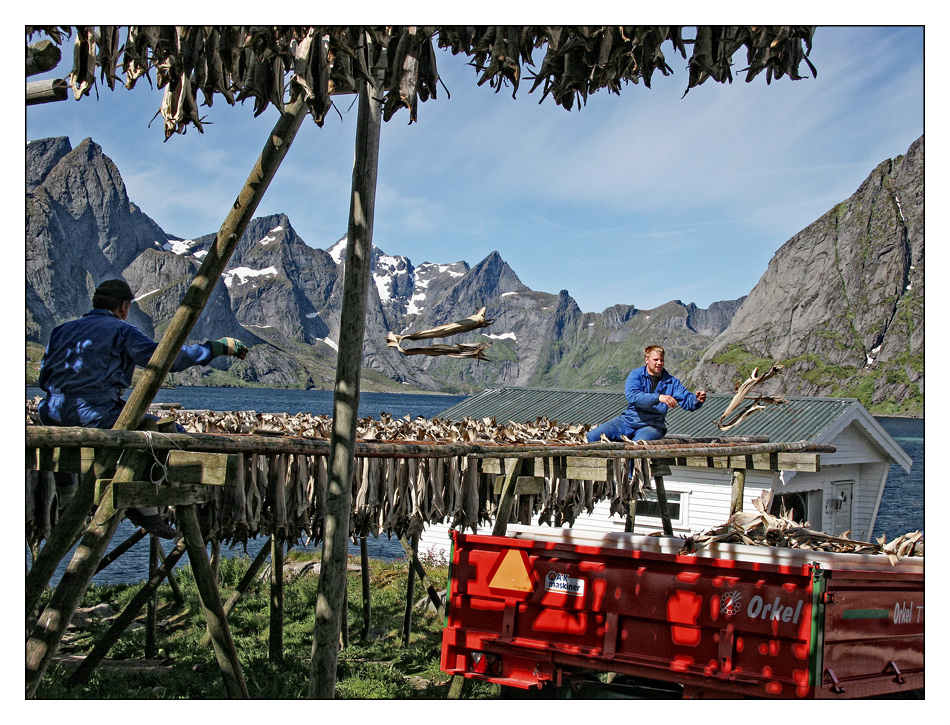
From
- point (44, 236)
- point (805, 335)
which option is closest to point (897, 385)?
point (805, 335)

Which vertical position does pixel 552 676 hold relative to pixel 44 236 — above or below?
below

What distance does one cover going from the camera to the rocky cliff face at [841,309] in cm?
8906

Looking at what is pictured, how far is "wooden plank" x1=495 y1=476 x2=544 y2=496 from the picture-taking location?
7750 millimetres

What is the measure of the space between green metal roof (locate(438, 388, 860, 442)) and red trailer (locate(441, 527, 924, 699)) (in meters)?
8.50

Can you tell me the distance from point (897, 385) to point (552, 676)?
85.1 metres

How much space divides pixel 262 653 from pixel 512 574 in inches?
234

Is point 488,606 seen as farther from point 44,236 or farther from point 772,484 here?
point 44,236

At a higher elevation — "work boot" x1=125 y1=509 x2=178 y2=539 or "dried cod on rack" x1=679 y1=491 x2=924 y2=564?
"work boot" x1=125 y1=509 x2=178 y2=539

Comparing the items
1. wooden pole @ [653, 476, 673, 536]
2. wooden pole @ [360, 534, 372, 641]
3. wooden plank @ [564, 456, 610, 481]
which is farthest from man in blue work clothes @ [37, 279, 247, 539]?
wooden pole @ [360, 534, 372, 641]

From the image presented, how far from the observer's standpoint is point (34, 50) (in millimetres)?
4812

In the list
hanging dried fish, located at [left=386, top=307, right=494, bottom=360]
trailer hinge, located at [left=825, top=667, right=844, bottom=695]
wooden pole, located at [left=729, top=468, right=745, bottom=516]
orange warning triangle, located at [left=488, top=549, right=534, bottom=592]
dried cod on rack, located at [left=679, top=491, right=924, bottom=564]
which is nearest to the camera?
hanging dried fish, located at [left=386, top=307, right=494, bottom=360]

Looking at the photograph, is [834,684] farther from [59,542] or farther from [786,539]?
[59,542]

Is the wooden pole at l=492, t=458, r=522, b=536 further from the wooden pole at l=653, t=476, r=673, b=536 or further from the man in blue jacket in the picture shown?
the wooden pole at l=653, t=476, r=673, b=536

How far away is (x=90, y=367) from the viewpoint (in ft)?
16.5
